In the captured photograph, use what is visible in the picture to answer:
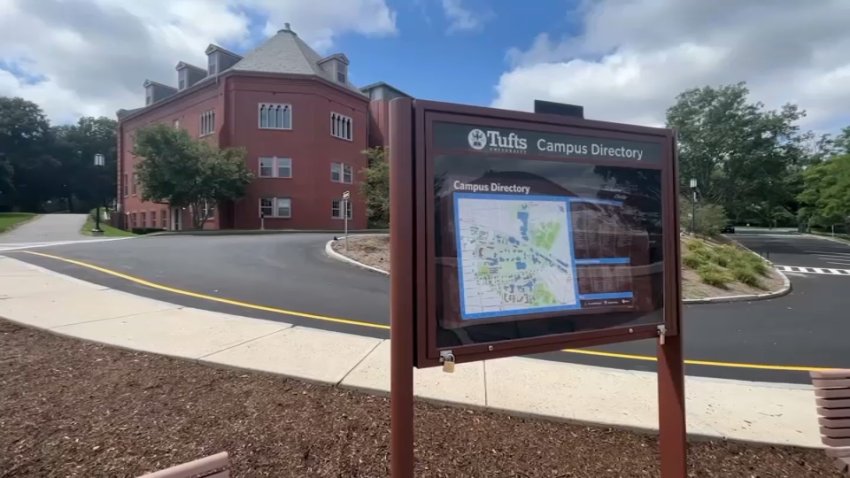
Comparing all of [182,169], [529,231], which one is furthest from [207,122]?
[529,231]

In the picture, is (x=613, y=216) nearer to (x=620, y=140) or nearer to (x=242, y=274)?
(x=620, y=140)

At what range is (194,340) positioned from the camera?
5.20 metres

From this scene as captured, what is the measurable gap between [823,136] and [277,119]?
59946 mm

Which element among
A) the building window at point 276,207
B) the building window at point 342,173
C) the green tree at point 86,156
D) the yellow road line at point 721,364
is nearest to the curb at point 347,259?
the yellow road line at point 721,364

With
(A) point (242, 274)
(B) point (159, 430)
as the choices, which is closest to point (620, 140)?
(B) point (159, 430)

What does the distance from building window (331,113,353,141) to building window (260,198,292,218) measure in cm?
665

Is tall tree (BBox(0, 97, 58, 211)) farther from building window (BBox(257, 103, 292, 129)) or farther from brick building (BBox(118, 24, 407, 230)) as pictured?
building window (BBox(257, 103, 292, 129))

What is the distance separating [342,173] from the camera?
119ft

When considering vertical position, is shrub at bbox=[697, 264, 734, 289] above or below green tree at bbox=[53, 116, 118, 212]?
below

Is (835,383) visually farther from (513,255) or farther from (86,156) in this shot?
(86,156)

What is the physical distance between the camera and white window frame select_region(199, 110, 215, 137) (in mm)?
35594

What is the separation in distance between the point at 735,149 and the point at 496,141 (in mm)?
47206

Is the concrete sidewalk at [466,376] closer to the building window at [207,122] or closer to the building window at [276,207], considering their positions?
the building window at [276,207]

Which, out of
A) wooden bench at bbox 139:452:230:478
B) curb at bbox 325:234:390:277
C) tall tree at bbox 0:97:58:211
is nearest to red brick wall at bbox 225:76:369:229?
curb at bbox 325:234:390:277
